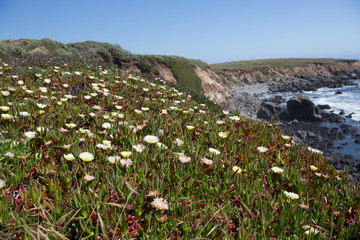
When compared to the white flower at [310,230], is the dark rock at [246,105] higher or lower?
lower

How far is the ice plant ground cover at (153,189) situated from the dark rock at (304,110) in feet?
66.8

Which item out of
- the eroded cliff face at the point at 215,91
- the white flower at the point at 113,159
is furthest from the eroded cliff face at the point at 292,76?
the white flower at the point at 113,159

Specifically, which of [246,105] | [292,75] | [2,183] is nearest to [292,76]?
[292,75]

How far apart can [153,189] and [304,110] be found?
22.7 m

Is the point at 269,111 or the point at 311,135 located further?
the point at 269,111

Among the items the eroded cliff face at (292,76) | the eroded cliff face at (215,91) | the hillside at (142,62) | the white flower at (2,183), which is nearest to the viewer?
the white flower at (2,183)

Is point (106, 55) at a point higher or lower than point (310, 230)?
higher

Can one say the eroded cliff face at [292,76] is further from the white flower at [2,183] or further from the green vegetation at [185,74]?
the white flower at [2,183]

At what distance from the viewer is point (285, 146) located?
3531 millimetres

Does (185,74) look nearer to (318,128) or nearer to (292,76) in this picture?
(318,128)

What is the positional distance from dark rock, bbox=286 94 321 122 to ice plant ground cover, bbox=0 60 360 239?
2037cm

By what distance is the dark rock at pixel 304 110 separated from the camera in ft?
69.7

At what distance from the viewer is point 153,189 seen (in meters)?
1.87

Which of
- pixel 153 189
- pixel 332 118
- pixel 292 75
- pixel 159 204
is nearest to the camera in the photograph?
pixel 159 204
